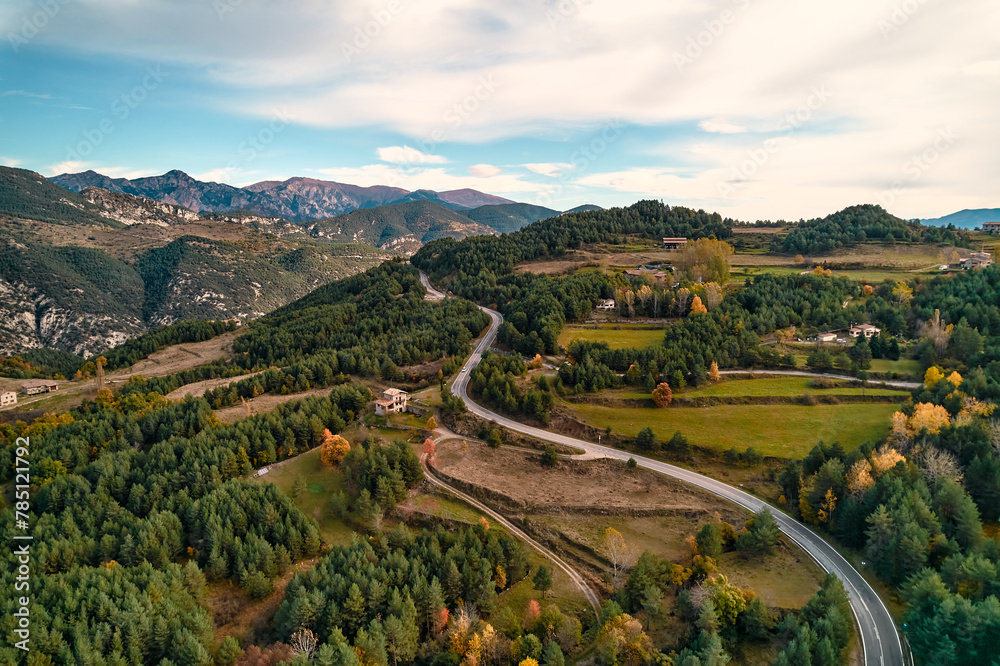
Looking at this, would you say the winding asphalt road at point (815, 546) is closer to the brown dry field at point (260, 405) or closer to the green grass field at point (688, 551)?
the green grass field at point (688, 551)

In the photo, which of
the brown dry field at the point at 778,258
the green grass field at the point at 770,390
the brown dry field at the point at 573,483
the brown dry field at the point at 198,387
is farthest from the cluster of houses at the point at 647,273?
the brown dry field at the point at 198,387

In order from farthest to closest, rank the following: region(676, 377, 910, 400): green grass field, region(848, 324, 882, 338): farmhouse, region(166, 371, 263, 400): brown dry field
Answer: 1. region(166, 371, 263, 400): brown dry field
2. region(848, 324, 882, 338): farmhouse
3. region(676, 377, 910, 400): green grass field

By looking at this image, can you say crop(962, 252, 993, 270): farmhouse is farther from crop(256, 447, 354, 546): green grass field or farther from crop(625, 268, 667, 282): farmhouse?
crop(256, 447, 354, 546): green grass field

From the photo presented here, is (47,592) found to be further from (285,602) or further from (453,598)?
(453,598)

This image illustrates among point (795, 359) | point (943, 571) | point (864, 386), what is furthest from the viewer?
point (795, 359)

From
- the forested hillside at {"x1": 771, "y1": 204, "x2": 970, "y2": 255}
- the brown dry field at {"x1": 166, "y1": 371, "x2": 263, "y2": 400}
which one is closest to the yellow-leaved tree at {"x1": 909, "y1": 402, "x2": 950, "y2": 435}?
the forested hillside at {"x1": 771, "y1": 204, "x2": 970, "y2": 255}

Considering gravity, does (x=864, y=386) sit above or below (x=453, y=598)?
above

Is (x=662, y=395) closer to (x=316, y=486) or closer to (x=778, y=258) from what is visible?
(x=316, y=486)

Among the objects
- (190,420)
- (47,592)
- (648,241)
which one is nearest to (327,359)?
(190,420)
